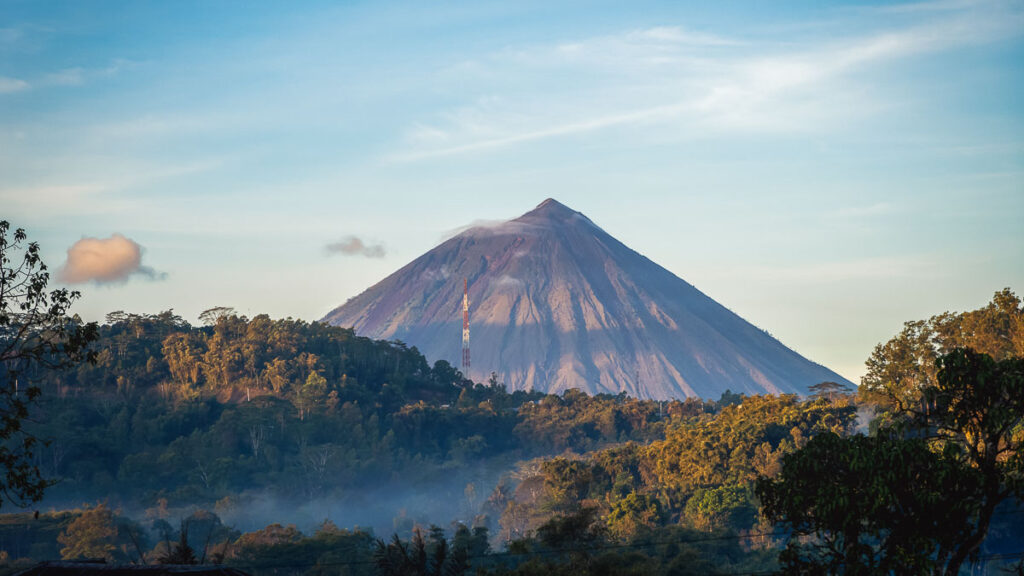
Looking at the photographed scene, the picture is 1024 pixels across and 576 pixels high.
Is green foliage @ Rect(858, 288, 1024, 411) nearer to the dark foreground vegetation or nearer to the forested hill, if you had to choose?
the dark foreground vegetation

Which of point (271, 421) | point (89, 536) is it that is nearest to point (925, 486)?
point (89, 536)

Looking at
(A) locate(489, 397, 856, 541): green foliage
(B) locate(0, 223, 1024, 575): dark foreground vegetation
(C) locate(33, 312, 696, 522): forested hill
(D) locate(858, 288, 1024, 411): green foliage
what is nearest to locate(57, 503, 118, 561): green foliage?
(B) locate(0, 223, 1024, 575): dark foreground vegetation

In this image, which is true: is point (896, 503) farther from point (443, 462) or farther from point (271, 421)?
point (443, 462)

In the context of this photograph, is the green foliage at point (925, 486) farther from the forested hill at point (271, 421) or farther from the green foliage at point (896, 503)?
the forested hill at point (271, 421)

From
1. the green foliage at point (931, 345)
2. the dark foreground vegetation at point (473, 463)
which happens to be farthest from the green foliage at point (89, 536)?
the green foliage at point (931, 345)

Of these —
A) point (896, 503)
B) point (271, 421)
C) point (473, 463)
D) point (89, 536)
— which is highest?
point (271, 421)

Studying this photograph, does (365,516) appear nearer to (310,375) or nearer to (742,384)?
(310,375)
